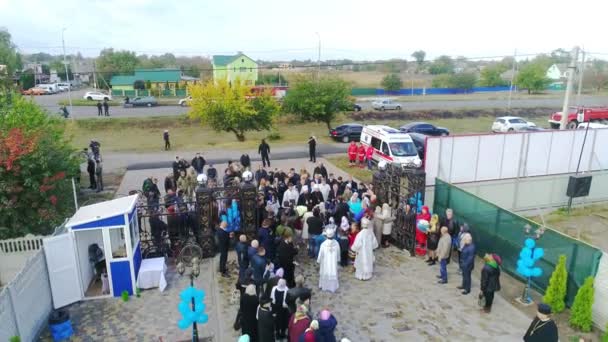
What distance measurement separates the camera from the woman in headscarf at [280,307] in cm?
787

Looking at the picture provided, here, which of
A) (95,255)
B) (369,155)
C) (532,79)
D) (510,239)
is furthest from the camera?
(532,79)

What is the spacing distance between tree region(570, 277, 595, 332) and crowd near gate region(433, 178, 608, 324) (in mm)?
372

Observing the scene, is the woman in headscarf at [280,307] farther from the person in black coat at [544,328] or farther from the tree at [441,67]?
the tree at [441,67]

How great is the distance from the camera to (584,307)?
8.61 metres

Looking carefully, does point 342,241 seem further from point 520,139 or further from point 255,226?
point 520,139

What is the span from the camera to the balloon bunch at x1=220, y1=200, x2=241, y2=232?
39.3ft

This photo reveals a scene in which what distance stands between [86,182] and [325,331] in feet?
54.3

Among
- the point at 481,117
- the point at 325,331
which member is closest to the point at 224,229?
the point at 325,331

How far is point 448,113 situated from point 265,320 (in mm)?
42834

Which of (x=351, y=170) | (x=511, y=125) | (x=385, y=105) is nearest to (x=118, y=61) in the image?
(x=385, y=105)

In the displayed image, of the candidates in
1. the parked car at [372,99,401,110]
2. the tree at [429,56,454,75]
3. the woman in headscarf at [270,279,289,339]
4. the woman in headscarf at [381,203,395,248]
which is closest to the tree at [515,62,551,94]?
the parked car at [372,99,401,110]

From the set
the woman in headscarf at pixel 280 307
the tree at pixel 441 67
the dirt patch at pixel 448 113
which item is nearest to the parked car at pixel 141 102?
the dirt patch at pixel 448 113

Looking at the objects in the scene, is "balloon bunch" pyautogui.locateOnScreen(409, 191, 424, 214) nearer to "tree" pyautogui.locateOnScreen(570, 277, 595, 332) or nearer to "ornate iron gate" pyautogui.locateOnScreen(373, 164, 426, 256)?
"ornate iron gate" pyautogui.locateOnScreen(373, 164, 426, 256)

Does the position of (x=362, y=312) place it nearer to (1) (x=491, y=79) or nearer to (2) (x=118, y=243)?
(2) (x=118, y=243)
